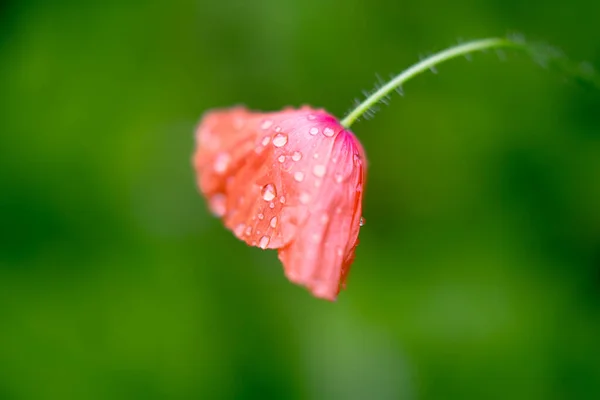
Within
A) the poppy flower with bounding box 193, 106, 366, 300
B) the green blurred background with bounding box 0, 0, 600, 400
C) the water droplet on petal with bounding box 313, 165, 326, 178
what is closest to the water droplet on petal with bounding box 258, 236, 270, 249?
the poppy flower with bounding box 193, 106, 366, 300

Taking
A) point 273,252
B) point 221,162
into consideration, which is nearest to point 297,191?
point 221,162

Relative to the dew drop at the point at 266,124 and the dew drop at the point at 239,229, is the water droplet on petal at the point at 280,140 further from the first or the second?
the dew drop at the point at 239,229

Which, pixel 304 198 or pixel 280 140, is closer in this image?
pixel 304 198

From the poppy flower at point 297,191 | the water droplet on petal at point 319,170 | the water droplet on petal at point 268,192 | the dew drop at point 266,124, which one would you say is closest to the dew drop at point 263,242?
the poppy flower at point 297,191

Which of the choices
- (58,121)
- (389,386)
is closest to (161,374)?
(389,386)

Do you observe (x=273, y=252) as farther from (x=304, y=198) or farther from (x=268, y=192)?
(x=304, y=198)

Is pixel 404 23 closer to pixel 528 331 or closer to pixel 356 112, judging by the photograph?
pixel 528 331

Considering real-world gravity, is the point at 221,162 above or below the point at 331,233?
above
